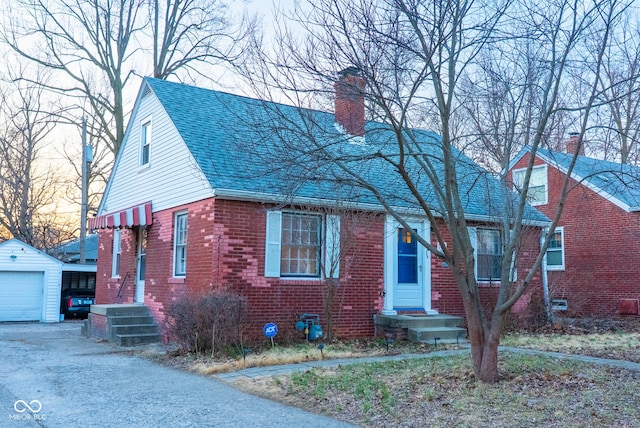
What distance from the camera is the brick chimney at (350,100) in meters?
7.32

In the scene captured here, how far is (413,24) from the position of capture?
23.3 feet

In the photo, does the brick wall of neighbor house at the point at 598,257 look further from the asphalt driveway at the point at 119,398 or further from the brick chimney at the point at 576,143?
the asphalt driveway at the point at 119,398

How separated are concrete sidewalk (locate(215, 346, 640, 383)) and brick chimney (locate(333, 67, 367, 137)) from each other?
366 cm

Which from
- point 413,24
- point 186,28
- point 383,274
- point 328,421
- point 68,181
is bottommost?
point 328,421

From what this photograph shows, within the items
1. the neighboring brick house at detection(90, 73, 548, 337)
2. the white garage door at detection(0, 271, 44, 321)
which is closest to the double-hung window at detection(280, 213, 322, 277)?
the neighboring brick house at detection(90, 73, 548, 337)

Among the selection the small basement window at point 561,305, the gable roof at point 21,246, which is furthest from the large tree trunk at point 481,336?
the gable roof at point 21,246

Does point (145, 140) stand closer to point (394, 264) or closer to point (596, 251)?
point (394, 264)

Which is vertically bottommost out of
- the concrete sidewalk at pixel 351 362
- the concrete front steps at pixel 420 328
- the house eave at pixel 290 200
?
the concrete sidewalk at pixel 351 362

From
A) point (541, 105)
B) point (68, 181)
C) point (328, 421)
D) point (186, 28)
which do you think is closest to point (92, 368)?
point (328, 421)

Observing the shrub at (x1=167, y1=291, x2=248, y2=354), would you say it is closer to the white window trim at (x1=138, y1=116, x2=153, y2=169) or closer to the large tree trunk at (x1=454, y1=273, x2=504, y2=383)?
the large tree trunk at (x1=454, y1=273, x2=504, y2=383)

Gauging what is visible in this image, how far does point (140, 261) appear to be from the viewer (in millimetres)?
14688

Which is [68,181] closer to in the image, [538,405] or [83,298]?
[83,298]

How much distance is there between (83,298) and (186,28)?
11.8 m

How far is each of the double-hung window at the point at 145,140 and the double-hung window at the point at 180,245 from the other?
2.52 m
